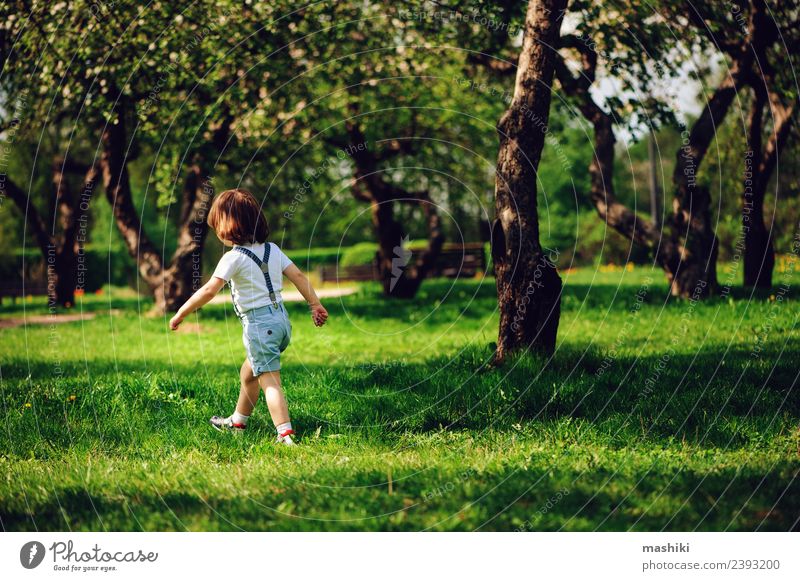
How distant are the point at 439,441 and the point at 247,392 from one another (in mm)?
1709

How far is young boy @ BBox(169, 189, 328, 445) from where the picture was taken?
5523 mm

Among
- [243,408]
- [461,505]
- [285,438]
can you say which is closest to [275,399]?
[285,438]

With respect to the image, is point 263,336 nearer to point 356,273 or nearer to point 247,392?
point 247,392

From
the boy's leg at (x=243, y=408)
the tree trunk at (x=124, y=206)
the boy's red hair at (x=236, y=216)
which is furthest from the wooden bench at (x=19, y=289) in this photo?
the boy's red hair at (x=236, y=216)

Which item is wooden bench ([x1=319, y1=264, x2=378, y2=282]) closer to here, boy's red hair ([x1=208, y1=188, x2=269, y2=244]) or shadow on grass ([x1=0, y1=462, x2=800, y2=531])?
boy's red hair ([x1=208, y1=188, x2=269, y2=244])

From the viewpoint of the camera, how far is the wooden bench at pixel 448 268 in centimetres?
2611

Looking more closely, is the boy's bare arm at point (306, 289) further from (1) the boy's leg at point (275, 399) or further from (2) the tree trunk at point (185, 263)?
(2) the tree trunk at point (185, 263)

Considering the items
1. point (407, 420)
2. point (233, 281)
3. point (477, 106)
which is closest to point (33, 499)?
point (233, 281)

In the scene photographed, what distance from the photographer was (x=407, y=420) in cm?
607

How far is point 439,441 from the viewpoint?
5.61m

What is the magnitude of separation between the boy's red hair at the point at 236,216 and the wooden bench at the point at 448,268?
19.2 meters

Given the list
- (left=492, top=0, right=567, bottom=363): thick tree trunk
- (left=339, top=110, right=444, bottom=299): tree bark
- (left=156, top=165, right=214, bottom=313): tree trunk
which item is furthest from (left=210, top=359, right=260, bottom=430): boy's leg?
(left=339, top=110, right=444, bottom=299): tree bark
